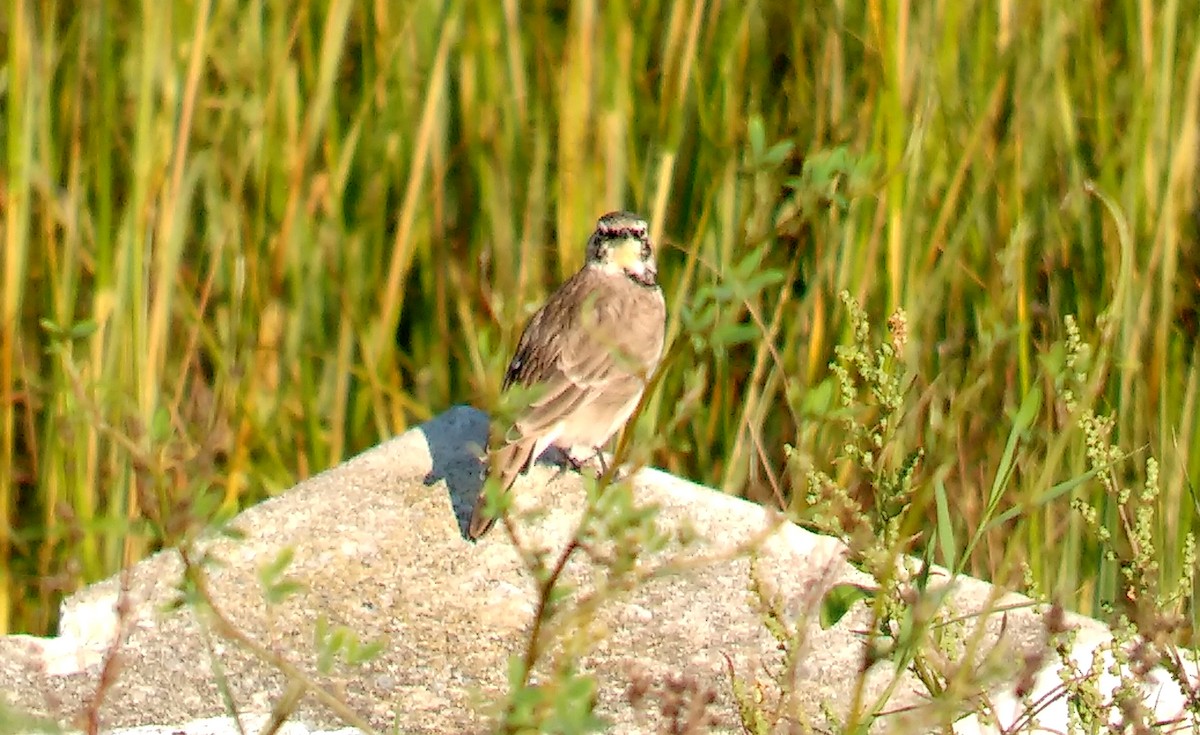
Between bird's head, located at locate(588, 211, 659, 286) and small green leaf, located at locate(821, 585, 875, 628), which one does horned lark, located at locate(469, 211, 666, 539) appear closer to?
bird's head, located at locate(588, 211, 659, 286)

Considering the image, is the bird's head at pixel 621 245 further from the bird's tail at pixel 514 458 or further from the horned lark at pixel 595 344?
the bird's tail at pixel 514 458

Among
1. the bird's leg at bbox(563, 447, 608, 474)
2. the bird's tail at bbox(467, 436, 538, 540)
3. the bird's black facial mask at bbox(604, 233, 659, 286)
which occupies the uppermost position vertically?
the bird's black facial mask at bbox(604, 233, 659, 286)

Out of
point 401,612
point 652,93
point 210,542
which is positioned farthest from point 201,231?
point 401,612

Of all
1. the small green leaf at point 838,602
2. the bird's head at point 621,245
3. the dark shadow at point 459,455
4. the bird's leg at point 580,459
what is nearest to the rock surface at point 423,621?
the dark shadow at point 459,455

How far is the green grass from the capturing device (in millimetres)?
3777

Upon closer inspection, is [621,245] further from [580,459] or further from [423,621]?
[423,621]

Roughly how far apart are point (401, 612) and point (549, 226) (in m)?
1.56

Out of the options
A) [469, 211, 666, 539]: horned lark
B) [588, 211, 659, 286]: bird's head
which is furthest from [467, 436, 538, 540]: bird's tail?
[588, 211, 659, 286]: bird's head

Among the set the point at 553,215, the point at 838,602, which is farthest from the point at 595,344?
the point at 838,602

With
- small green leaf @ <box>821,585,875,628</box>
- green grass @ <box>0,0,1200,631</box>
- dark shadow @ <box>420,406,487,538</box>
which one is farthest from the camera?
green grass @ <box>0,0,1200,631</box>

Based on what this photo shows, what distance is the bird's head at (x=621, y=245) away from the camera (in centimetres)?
398

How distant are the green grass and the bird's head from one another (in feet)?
0.17

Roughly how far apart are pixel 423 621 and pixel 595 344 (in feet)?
3.99

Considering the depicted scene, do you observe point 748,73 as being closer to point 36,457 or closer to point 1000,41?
point 1000,41
